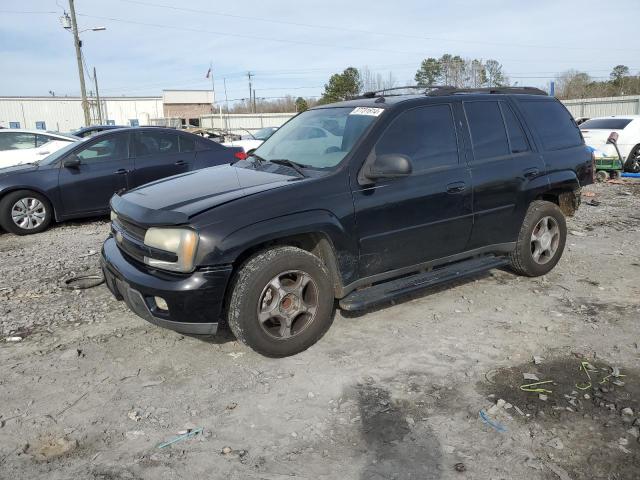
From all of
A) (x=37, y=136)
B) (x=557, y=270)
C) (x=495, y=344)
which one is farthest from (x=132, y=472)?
(x=37, y=136)

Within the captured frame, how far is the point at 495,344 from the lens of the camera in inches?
154

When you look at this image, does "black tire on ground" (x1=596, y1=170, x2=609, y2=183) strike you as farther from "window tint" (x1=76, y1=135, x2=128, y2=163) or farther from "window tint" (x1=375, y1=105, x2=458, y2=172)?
"window tint" (x1=76, y1=135, x2=128, y2=163)

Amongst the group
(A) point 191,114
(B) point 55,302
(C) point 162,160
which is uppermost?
(A) point 191,114

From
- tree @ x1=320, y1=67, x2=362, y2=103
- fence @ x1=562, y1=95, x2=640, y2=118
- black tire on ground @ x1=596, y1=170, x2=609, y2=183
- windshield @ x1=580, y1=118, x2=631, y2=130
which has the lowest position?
black tire on ground @ x1=596, y1=170, x2=609, y2=183

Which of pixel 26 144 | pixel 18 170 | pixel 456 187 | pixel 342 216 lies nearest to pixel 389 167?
pixel 342 216

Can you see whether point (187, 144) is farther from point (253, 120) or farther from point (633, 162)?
point (253, 120)

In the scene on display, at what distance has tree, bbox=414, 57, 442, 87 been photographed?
57062 millimetres

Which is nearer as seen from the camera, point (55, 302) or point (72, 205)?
point (55, 302)

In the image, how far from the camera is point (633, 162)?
12.7m

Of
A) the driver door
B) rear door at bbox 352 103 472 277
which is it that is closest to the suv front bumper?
rear door at bbox 352 103 472 277

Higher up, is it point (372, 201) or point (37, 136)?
point (37, 136)

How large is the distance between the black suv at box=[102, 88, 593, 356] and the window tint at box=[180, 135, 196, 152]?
4063 millimetres

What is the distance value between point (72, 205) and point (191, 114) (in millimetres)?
57808

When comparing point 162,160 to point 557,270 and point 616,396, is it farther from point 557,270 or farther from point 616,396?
point 616,396
